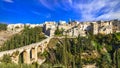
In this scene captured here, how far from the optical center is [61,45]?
59.9 metres

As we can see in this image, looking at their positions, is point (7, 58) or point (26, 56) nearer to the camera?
point (7, 58)

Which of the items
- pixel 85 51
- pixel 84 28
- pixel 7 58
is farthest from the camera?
pixel 84 28

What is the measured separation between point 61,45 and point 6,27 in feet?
117

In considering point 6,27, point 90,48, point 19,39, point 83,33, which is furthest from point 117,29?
point 6,27

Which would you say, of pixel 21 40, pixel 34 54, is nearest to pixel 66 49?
pixel 34 54

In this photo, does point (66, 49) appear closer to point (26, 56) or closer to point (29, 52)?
point (29, 52)

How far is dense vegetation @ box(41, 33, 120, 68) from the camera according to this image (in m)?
54.6

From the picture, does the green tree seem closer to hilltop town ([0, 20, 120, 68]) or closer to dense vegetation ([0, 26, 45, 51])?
hilltop town ([0, 20, 120, 68])

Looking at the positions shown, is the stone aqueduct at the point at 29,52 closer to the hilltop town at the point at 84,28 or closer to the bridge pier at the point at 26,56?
the bridge pier at the point at 26,56

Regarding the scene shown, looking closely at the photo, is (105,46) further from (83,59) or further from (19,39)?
(19,39)

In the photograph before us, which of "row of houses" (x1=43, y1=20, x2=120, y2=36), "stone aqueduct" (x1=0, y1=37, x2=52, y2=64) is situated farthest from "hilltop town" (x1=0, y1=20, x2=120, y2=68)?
"row of houses" (x1=43, y1=20, x2=120, y2=36)

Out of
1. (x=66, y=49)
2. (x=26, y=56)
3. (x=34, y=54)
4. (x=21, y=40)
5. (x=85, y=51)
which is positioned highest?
(x=21, y=40)

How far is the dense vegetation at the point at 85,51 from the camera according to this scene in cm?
5456

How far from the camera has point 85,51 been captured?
60.1 metres
